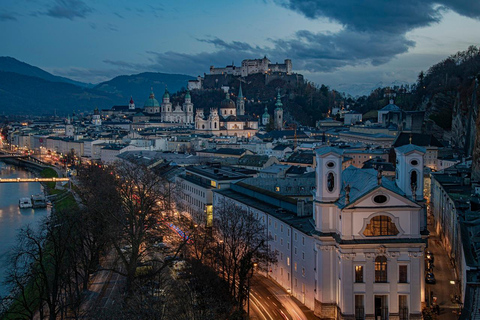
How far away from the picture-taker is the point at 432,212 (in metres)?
40.7

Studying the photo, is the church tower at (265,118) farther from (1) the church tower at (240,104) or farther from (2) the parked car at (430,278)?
(2) the parked car at (430,278)

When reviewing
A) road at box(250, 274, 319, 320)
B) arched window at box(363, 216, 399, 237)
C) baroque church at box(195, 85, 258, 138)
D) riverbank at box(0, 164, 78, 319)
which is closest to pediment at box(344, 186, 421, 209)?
arched window at box(363, 216, 399, 237)

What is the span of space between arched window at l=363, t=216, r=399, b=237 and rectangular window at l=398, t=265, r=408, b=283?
105cm

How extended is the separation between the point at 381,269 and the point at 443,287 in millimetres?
3748

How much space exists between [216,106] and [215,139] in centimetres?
4046

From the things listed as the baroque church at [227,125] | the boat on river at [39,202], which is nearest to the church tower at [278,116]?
the baroque church at [227,125]

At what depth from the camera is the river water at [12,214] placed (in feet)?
120

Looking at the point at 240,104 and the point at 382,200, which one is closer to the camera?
the point at 382,200

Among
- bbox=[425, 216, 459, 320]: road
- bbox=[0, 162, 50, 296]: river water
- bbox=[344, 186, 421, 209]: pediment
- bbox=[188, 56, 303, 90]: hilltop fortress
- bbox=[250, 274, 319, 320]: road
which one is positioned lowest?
bbox=[0, 162, 50, 296]: river water

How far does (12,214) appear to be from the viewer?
5209cm

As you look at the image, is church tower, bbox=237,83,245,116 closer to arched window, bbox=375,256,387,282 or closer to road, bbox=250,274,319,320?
road, bbox=250,274,319,320

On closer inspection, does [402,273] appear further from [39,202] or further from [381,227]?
[39,202]

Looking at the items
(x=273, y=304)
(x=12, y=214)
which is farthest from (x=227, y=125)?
(x=273, y=304)

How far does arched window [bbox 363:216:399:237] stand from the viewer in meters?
21.2
